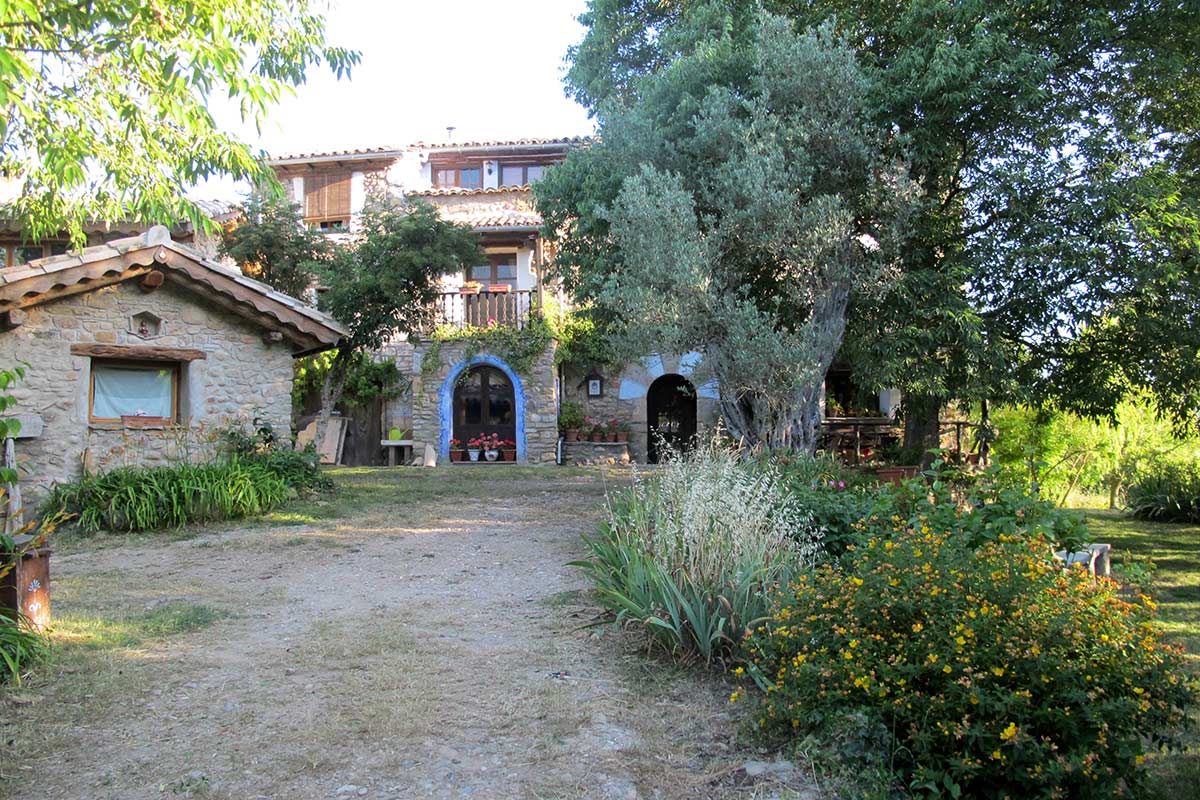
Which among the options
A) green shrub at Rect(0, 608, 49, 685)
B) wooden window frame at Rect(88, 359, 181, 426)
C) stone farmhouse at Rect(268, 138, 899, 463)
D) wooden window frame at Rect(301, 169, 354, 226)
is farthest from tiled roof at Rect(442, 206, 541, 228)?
green shrub at Rect(0, 608, 49, 685)

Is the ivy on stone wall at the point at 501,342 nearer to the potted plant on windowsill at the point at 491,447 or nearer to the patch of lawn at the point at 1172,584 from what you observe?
the potted plant on windowsill at the point at 491,447

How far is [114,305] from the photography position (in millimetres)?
9875

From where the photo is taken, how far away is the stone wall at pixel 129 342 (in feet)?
30.5

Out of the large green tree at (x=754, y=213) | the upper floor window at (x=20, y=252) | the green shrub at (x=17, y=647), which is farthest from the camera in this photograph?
the upper floor window at (x=20, y=252)

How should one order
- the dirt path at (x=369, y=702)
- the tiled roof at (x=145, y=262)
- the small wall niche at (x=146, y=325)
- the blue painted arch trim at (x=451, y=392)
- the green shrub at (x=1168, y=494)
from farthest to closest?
the blue painted arch trim at (x=451, y=392), the green shrub at (x=1168, y=494), the small wall niche at (x=146, y=325), the tiled roof at (x=145, y=262), the dirt path at (x=369, y=702)

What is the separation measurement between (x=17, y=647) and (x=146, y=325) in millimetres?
6906

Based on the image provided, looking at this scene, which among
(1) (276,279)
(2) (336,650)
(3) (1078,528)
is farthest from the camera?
(1) (276,279)

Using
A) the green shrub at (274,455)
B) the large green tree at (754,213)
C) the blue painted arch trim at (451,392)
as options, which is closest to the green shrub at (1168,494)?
the large green tree at (754,213)

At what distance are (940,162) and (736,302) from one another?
3.13 m

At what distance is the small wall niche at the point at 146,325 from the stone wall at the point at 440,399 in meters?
7.65

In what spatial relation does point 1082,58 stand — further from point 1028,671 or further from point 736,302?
point 1028,671

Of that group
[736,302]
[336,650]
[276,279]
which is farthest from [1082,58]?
[276,279]

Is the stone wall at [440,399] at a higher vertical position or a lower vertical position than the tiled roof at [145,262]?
lower

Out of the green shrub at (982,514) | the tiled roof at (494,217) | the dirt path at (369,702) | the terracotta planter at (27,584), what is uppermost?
the tiled roof at (494,217)
